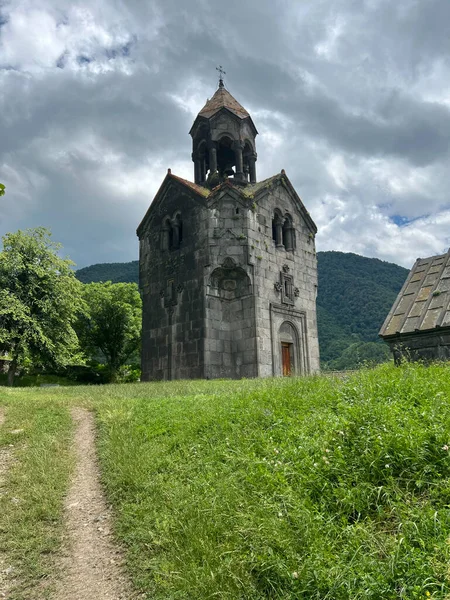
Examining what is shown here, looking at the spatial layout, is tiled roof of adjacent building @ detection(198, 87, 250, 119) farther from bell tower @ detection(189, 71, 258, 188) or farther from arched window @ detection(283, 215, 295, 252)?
arched window @ detection(283, 215, 295, 252)

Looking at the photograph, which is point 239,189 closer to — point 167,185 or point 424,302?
point 167,185

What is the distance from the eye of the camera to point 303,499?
131 inches

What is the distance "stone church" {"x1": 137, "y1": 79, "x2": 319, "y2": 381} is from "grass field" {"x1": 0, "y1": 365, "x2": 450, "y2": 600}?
9885mm

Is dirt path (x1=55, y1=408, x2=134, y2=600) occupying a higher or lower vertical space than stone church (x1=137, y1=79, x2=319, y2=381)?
lower

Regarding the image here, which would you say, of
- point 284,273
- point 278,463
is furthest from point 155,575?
point 284,273

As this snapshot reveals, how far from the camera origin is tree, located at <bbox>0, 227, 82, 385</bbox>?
17.8 meters

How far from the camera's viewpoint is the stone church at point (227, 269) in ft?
52.0

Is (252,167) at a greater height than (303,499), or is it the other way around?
(252,167)

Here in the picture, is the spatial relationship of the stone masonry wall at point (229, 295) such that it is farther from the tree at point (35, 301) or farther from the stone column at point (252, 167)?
the tree at point (35, 301)

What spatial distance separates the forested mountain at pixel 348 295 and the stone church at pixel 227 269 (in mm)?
9780

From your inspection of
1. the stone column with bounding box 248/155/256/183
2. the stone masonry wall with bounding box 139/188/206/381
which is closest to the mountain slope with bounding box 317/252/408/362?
the stone column with bounding box 248/155/256/183

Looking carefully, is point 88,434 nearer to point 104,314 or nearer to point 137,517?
point 137,517

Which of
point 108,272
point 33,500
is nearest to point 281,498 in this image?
point 33,500

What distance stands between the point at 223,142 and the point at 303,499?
18176 millimetres
